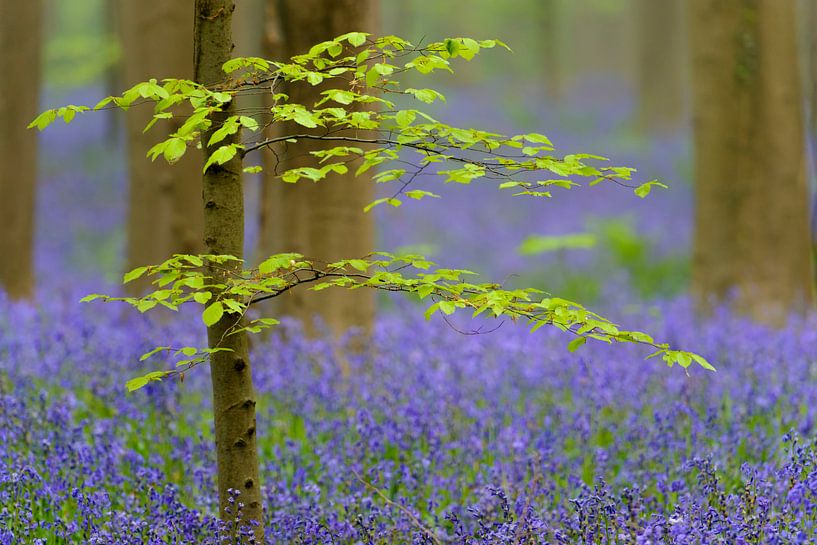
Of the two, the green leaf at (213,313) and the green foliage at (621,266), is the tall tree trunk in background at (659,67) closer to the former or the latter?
the green foliage at (621,266)

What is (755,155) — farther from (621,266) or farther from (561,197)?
(561,197)

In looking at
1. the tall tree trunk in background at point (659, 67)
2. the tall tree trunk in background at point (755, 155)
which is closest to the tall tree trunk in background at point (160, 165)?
the tall tree trunk in background at point (755, 155)

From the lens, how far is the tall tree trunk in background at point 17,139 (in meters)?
8.31

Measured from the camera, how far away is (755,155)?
6797 mm

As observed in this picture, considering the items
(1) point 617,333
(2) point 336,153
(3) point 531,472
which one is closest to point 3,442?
(2) point 336,153

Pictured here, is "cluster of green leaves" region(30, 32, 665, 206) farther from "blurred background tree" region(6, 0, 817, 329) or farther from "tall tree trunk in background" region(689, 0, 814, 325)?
"tall tree trunk in background" region(689, 0, 814, 325)

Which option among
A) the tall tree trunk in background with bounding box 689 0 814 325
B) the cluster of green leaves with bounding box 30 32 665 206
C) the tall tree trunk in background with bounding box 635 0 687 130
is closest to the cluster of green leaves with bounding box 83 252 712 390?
the cluster of green leaves with bounding box 30 32 665 206

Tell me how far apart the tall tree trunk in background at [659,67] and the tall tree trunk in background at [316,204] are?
16810mm

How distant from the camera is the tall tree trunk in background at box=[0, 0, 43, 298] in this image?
8.31 meters

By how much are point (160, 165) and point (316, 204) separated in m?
1.92

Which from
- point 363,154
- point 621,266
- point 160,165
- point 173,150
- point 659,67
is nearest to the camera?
point 173,150

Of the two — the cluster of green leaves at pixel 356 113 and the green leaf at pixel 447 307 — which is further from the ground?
the cluster of green leaves at pixel 356 113

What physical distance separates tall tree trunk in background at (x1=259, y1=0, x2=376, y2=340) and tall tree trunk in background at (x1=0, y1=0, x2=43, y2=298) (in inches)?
155

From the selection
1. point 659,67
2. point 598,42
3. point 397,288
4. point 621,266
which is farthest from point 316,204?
point 598,42
